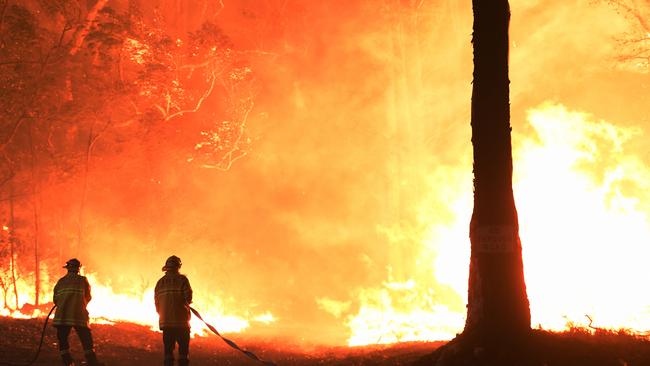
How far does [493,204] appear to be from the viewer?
25.6 feet

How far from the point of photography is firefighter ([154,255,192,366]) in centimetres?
985

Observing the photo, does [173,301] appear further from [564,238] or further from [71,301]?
[564,238]

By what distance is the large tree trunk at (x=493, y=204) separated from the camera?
25.0 feet

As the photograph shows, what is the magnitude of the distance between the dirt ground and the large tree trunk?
10.4ft

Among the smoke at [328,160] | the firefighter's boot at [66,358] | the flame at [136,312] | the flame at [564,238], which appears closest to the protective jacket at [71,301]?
the firefighter's boot at [66,358]

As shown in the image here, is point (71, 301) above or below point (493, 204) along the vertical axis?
below

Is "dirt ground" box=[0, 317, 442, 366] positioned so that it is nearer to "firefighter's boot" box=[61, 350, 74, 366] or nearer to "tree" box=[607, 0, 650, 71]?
"firefighter's boot" box=[61, 350, 74, 366]

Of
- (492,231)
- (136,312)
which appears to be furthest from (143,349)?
(492,231)

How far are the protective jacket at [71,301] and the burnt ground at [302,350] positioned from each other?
2021 millimetres

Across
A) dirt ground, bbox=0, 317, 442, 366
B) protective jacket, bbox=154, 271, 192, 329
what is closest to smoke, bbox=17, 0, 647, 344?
dirt ground, bbox=0, 317, 442, 366

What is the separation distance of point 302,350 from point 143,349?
4.53 meters

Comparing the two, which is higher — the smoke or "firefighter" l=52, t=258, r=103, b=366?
the smoke

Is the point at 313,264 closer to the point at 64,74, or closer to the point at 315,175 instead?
the point at 315,175

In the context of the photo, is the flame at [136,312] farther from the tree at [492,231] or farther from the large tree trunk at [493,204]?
the large tree trunk at [493,204]
